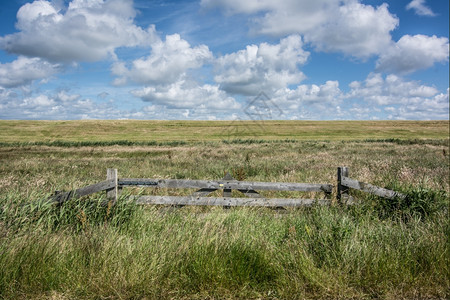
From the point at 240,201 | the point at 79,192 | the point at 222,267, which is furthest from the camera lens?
the point at 240,201

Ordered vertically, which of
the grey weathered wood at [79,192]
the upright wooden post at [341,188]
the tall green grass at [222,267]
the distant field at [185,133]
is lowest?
the tall green grass at [222,267]

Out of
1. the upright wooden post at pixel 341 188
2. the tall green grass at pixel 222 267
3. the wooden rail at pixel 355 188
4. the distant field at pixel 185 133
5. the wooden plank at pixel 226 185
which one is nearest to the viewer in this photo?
the tall green grass at pixel 222 267

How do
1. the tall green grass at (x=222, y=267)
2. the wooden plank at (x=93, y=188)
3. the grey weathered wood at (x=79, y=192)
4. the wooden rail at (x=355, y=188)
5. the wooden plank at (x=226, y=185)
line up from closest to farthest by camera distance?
the tall green grass at (x=222, y=267), the grey weathered wood at (x=79, y=192), the wooden plank at (x=93, y=188), the wooden rail at (x=355, y=188), the wooden plank at (x=226, y=185)

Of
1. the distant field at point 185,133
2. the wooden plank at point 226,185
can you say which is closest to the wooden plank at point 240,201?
the wooden plank at point 226,185

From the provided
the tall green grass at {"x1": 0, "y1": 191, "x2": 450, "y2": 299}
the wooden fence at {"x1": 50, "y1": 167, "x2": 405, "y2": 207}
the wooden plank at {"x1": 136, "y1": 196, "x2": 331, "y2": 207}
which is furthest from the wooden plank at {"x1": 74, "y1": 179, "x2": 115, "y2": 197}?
the wooden plank at {"x1": 136, "y1": 196, "x2": 331, "y2": 207}

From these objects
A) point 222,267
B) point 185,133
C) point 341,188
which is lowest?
point 222,267

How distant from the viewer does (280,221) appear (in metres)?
5.64

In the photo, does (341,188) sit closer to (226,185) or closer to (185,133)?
(226,185)

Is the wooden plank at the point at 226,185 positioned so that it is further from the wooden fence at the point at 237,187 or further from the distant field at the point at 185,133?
the distant field at the point at 185,133

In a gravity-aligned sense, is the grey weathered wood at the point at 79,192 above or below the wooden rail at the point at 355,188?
above

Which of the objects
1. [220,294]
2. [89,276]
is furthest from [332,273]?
[89,276]

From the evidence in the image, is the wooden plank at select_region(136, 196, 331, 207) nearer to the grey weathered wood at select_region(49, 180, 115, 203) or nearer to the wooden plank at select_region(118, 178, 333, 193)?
the wooden plank at select_region(118, 178, 333, 193)

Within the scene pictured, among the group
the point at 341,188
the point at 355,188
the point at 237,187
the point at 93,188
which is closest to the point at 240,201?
the point at 237,187

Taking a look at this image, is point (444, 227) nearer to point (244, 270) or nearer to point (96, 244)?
point (244, 270)
